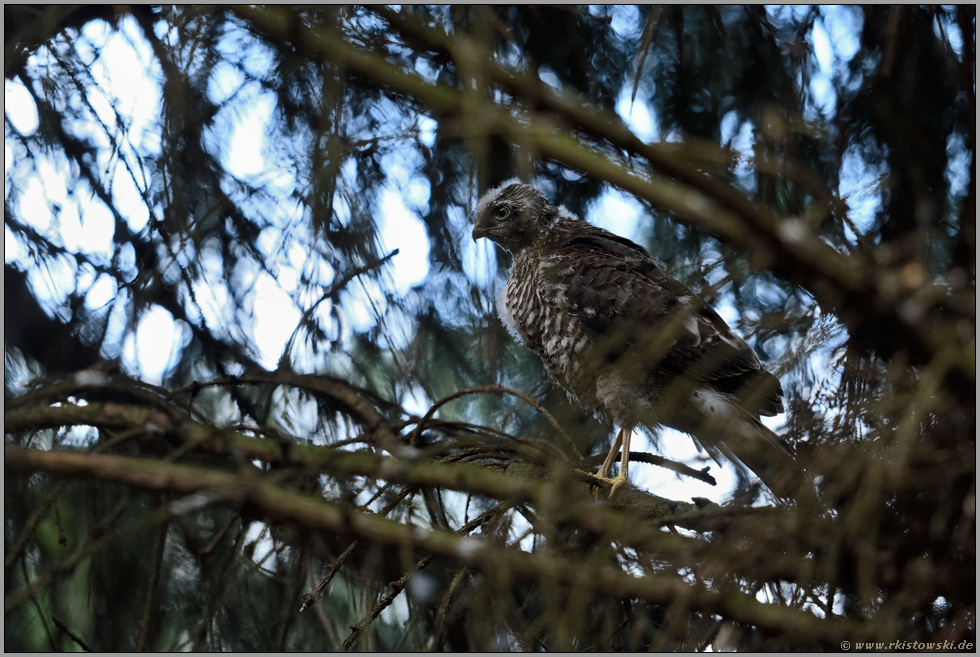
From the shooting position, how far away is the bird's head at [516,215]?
13.1ft

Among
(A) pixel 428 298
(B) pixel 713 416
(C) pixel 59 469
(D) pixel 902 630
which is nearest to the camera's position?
(D) pixel 902 630

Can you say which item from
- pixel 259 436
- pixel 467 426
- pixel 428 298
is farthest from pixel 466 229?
pixel 259 436

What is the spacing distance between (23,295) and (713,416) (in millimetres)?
3018

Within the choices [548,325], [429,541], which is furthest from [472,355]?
[429,541]

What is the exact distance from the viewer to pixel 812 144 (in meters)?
2.83

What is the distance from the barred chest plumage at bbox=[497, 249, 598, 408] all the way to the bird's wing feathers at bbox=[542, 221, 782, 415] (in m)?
0.05

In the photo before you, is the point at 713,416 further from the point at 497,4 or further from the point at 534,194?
the point at 497,4

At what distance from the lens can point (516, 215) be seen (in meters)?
4.05

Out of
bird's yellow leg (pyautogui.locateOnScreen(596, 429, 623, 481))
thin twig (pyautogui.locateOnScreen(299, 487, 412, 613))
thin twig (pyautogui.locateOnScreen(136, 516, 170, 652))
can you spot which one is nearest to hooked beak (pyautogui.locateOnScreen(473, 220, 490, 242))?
bird's yellow leg (pyautogui.locateOnScreen(596, 429, 623, 481))

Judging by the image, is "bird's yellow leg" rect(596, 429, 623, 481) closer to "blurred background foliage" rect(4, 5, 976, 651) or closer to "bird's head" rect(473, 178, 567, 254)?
"blurred background foliage" rect(4, 5, 976, 651)

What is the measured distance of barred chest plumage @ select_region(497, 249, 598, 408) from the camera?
3.41 m

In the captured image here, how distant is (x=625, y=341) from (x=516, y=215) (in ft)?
4.74

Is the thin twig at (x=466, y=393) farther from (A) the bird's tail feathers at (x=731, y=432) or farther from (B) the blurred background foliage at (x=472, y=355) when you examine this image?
(A) the bird's tail feathers at (x=731, y=432)

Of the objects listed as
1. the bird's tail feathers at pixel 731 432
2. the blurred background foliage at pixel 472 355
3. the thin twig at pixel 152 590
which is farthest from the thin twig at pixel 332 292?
the bird's tail feathers at pixel 731 432
